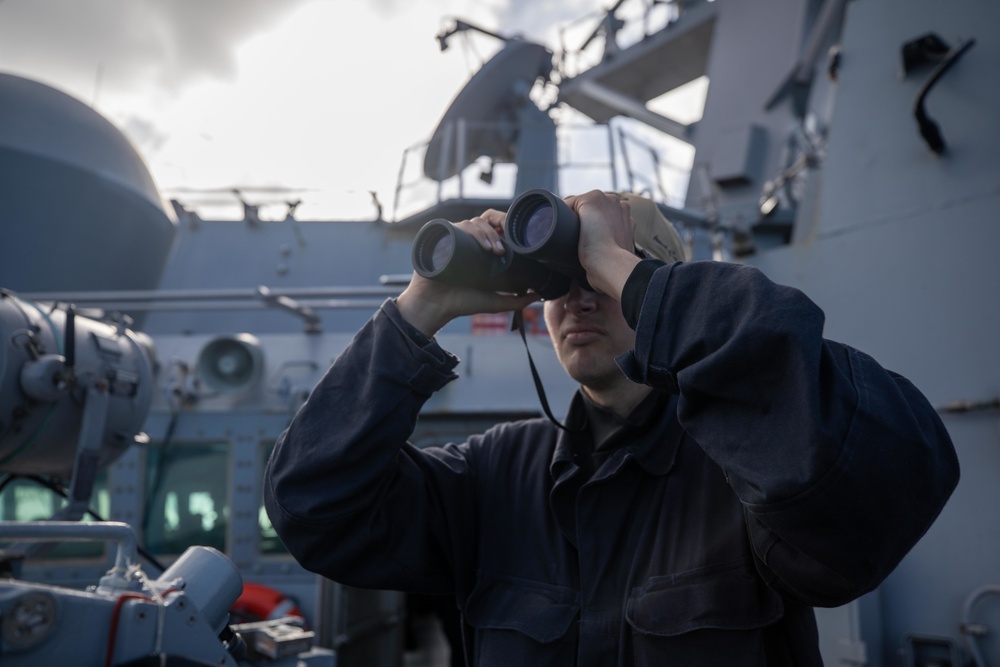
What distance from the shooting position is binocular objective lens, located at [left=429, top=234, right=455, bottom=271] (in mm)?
1434

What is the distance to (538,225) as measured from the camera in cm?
137

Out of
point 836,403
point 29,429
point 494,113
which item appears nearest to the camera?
point 836,403

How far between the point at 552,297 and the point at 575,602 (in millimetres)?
605

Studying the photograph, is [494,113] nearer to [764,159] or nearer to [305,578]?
[764,159]

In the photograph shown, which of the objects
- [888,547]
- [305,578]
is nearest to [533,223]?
[888,547]

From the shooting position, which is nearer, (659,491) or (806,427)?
(806,427)

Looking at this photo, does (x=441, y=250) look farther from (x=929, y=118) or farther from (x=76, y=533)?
(x=929, y=118)

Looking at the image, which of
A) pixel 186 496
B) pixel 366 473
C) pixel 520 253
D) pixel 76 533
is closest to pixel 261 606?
pixel 186 496

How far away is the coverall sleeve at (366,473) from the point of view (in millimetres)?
1317

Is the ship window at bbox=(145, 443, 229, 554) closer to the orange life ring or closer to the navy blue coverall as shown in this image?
the orange life ring

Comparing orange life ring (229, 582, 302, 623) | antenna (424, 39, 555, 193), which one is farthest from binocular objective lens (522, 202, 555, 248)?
antenna (424, 39, 555, 193)

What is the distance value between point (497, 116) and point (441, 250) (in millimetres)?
5985

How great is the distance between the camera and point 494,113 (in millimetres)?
7082

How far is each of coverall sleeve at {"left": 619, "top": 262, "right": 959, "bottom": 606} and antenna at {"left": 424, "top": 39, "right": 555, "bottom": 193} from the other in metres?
5.60
